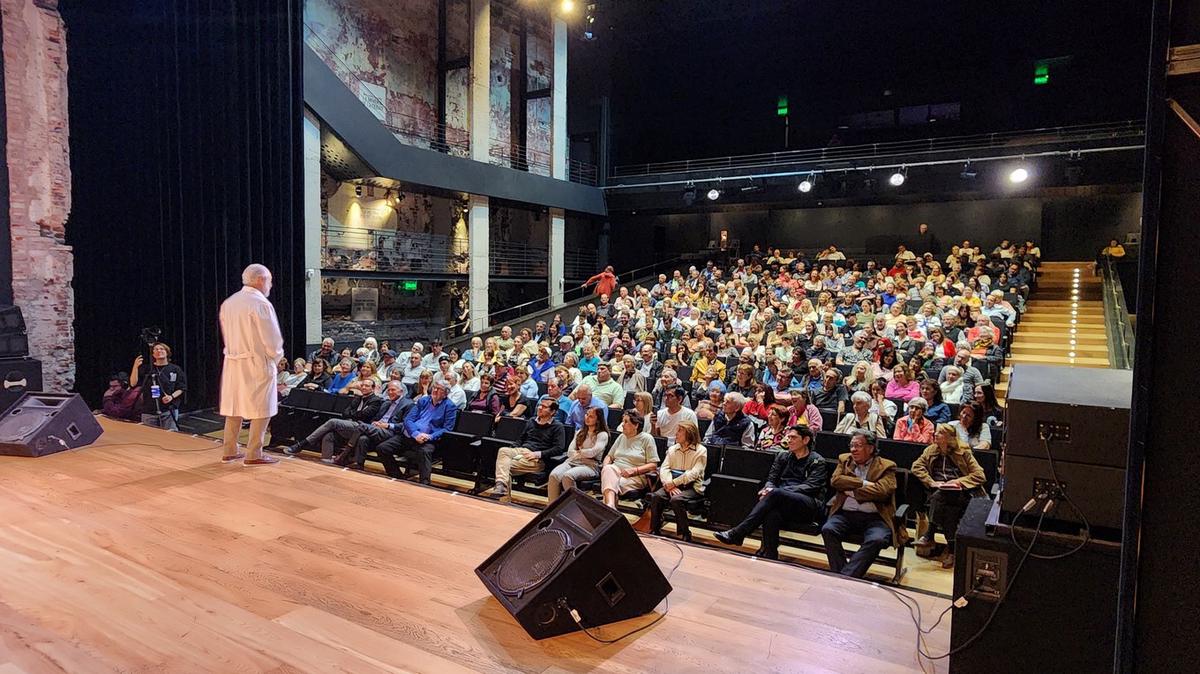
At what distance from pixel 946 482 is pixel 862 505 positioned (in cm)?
61

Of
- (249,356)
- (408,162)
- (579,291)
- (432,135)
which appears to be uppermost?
(432,135)

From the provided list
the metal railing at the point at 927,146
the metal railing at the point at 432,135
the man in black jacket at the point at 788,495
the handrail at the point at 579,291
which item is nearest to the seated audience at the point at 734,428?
the man in black jacket at the point at 788,495

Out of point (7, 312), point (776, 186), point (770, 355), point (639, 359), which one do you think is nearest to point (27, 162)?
point (7, 312)

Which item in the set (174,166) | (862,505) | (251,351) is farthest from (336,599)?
(174,166)

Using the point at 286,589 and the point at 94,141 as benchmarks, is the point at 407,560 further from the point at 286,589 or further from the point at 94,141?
the point at 94,141

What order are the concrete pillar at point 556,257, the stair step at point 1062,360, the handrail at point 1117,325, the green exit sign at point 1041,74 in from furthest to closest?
the concrete pillar at point 556,257
the green exit sign at point 1041,74
the stair step at point 1062,360
the handrail at point 1117,325

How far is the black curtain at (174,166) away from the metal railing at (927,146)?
9.92 metres

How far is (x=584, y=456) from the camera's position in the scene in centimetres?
455

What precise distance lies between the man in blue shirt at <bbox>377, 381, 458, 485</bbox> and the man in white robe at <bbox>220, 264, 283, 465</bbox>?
1.51m

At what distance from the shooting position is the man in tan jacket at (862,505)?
11.3 ft

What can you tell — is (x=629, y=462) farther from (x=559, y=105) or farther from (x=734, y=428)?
(x=559, y=105)

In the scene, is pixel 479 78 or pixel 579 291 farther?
pixel 579 291

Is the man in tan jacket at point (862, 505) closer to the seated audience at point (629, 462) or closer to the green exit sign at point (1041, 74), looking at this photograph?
the seated audience at point (629, 462)

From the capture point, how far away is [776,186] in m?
13.8
